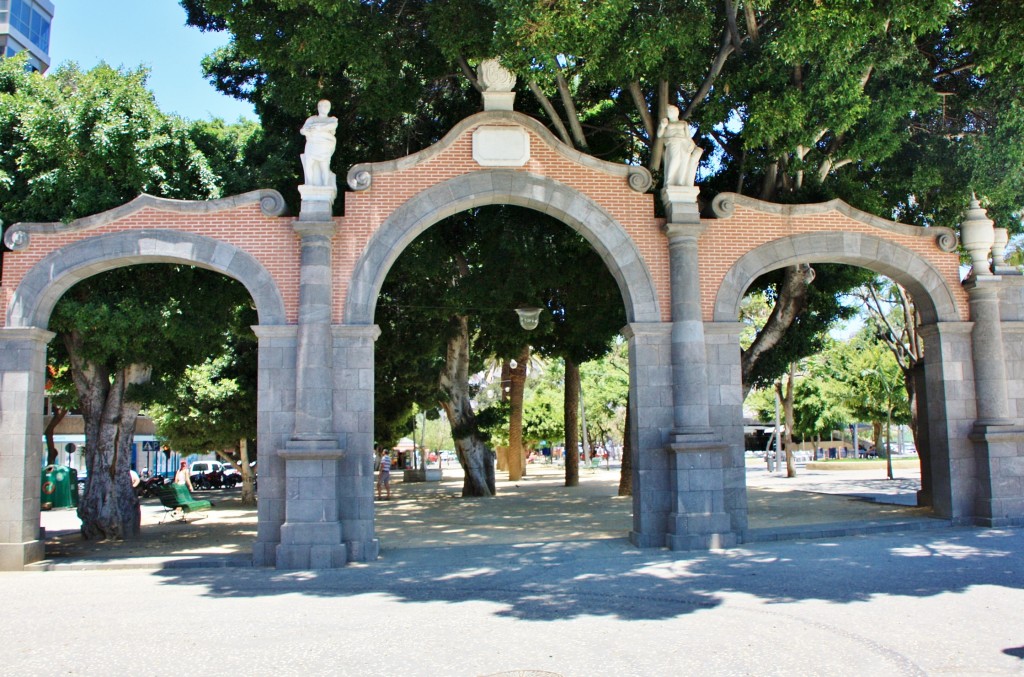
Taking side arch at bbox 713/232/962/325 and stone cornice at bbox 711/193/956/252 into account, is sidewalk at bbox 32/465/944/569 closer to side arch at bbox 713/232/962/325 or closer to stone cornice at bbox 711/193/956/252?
side arch at bbox 713/232/962/325

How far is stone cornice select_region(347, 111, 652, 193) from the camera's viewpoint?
12016mm

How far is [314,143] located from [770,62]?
7.03 metres

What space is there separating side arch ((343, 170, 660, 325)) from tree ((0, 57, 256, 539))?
334 centimetres

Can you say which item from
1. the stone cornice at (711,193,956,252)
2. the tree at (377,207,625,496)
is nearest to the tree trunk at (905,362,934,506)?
the stone cornice at (711,193,956,252)

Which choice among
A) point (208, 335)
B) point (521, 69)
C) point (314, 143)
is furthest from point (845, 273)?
point (208, 335)

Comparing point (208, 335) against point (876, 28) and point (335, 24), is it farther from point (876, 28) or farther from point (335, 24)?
point (876, 28)

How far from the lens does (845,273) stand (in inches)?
663

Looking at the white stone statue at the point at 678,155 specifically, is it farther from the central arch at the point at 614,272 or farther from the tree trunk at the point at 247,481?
the tree trunk at the point at 247,481

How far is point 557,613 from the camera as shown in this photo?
25.2 ft

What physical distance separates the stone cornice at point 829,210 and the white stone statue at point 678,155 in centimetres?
65

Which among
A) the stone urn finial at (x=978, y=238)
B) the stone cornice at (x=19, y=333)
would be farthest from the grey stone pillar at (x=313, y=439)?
the stone urn finial at (x=978, y=238)

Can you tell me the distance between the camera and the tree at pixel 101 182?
1238 centimetres

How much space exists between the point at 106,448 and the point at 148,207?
4.88 metres

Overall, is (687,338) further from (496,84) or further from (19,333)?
(19,333)
